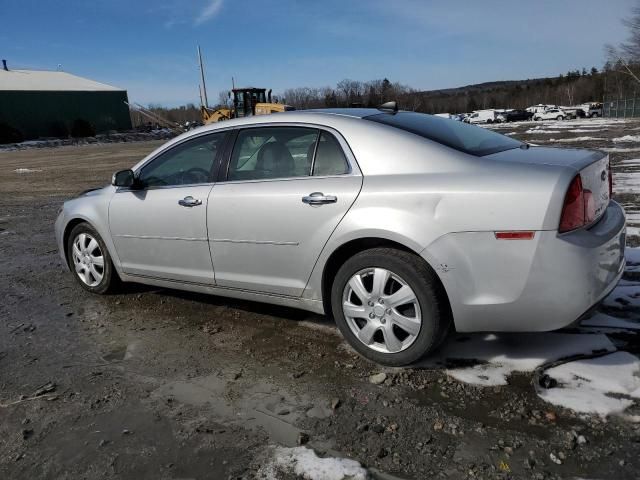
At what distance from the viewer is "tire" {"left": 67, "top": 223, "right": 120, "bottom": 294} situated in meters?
4.87

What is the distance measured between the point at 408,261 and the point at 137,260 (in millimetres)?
2579

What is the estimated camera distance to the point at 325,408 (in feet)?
9.43

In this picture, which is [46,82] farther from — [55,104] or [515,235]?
[515,235]

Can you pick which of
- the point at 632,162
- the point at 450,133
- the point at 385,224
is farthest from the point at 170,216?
the point at 632,162

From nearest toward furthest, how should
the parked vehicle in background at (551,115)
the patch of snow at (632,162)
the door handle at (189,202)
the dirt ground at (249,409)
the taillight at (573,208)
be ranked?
the dirt ground at (249,409)
the taillight at (573,208)
the door handle at (189,202)
the patch of snow at (632,162)
the parked vehicle in background at (551,115)

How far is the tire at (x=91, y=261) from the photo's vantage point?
4.87m

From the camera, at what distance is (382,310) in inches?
125

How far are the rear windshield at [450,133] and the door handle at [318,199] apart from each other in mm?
630

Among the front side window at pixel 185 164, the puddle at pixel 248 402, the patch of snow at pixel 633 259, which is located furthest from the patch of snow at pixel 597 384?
the front side window at pixel 185 164

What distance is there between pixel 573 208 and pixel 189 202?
2.67 metres

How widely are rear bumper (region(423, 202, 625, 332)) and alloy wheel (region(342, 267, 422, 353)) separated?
0.27m

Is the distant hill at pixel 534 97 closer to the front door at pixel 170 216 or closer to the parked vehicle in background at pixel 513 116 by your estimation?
the parked vehicle in background at pixel 513 116

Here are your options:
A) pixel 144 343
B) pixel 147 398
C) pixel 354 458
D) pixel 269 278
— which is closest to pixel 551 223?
pixel 354 458

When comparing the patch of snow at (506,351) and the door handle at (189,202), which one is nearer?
the patch of snow at (506,351)
